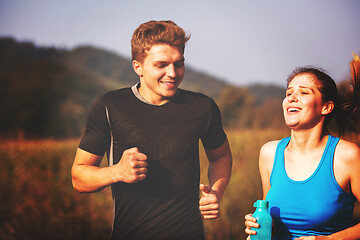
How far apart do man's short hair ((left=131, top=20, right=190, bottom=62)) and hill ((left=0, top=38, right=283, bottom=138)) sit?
1.17 ft

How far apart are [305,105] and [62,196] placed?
72.5 inches

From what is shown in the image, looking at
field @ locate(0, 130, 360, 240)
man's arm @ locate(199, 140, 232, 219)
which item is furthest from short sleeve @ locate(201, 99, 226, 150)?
field @ locate(0, 130, 360, 240)

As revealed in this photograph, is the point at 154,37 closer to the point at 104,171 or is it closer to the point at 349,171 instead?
the point at 104,171

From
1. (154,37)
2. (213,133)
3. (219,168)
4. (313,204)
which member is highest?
(154,37)

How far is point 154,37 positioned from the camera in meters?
2.31

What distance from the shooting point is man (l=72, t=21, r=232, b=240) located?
2289 millimetres

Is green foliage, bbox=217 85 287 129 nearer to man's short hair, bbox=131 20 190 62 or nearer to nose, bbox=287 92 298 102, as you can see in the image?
man's short hair, bbox=131 20 190 62

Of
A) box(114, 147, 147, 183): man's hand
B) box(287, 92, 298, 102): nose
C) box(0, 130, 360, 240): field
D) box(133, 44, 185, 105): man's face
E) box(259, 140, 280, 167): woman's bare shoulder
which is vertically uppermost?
box(133, 44, 185, 105): man's face

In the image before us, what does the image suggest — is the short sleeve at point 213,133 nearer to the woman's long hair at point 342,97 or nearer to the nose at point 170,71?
the nose at point 170,71

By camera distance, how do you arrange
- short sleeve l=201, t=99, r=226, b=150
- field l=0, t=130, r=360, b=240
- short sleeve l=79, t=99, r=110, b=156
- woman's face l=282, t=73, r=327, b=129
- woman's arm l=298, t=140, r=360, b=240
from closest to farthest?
woman's arm l=298, t=140, r=360, b=240, woman's face l=282, t=73, r=327, b=129, short sleeve l=79, t=99, r=110, b=156, short sleeve l=201, t=99, r=226, b=150, field l=0, t=130, r=360, b=240

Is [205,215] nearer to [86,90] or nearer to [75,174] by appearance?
[75,174]

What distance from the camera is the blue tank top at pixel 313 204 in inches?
73.3

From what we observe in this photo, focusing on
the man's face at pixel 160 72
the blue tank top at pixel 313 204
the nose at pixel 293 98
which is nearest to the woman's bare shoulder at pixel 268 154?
the blue tank top at pixel 313 204

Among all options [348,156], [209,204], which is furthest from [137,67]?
[348,156]
